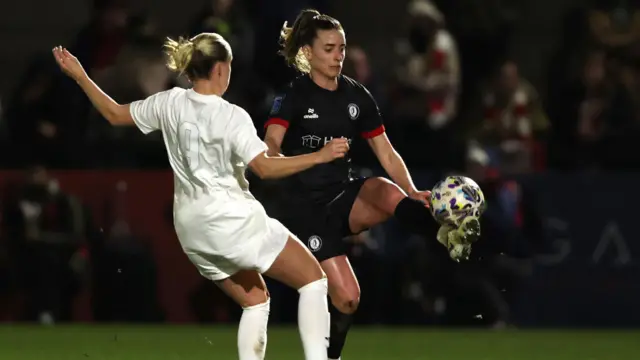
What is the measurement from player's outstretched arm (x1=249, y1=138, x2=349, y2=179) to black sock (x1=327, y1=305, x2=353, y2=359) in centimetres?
182

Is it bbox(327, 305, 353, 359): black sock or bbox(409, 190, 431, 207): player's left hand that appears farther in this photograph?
bbox(327, 305, 353, 359): black sock

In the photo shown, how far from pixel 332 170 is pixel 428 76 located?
20.8 ft

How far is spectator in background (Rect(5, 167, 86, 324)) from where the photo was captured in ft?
45.3

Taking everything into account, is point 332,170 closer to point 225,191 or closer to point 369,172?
point 225,191

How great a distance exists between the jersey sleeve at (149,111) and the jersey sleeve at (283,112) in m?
1.05

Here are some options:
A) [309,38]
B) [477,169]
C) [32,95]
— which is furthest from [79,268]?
[309,38]

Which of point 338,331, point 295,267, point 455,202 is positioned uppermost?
point 455,202

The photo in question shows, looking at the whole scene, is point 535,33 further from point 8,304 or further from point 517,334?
point 8,304

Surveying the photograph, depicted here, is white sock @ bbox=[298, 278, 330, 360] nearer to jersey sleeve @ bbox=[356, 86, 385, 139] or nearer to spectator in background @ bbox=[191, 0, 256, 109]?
jersey sleeve @ bbox=[356, 86, 385, 139]

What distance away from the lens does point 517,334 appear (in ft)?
44.2

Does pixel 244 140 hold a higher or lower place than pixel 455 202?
higher

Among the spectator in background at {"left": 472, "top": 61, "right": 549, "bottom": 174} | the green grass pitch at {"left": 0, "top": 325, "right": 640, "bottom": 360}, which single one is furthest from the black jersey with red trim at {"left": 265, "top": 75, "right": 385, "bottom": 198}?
the spectator in background at {"left": 472, "top": 61, "right": 549, "bottom": 174}

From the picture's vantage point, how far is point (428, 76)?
14836mm

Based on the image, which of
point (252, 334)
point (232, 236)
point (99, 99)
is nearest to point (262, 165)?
point (232, 236)
